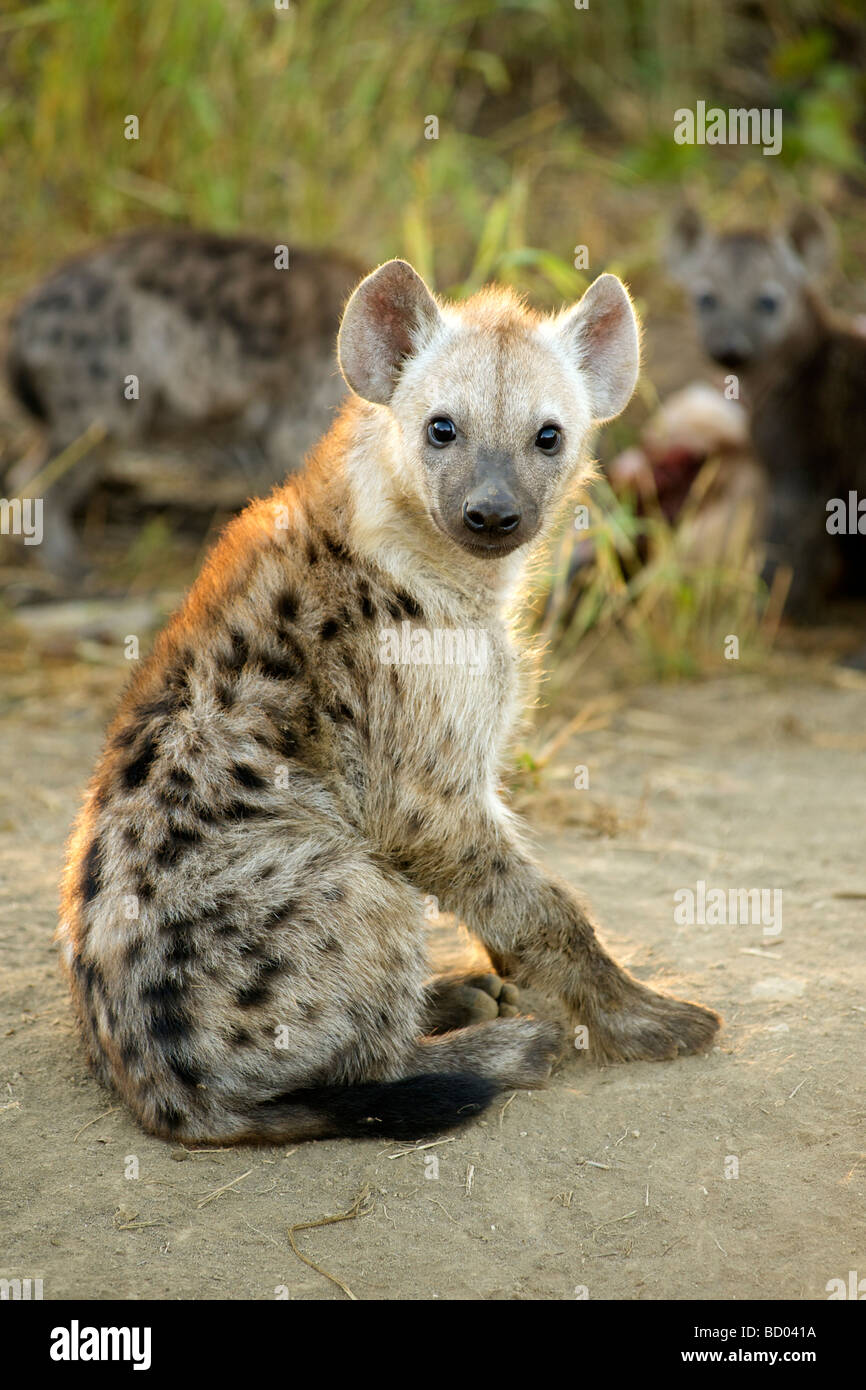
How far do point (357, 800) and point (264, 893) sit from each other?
1.08ft

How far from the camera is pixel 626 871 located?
4023mm

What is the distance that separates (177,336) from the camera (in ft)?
21.4

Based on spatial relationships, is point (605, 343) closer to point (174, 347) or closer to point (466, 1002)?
point (466, 1002)

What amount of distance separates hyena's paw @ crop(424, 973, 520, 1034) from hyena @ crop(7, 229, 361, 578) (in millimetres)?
3730

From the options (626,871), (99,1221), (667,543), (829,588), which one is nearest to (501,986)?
(626,871)

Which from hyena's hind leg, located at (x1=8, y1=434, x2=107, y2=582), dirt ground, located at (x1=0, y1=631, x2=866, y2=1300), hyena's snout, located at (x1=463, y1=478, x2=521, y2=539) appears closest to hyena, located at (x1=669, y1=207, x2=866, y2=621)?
hyena's hind leg, located at (x1=8, y1=434, x2=107, y2=582)

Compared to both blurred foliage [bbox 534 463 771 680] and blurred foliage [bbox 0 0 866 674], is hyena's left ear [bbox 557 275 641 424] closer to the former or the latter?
blurred foliage [bbox 0 0 866 674]

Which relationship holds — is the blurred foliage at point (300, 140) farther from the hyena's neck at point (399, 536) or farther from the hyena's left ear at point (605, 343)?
the hyena's neck at point (399, 536)

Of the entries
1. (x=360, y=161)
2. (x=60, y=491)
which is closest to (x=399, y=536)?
(x=60, y=491)

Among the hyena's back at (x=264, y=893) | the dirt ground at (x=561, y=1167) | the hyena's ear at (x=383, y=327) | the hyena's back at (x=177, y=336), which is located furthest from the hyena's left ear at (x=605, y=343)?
the hyena's back at (x=177, y=336)

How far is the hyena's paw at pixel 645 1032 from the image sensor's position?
3084mm

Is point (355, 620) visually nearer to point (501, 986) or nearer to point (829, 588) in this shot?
point (501, 986)

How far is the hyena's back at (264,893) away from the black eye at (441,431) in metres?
0.26

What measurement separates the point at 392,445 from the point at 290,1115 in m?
1.37
